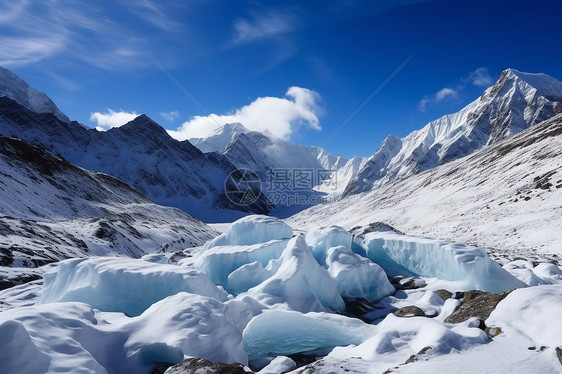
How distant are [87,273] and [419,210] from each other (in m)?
46.1

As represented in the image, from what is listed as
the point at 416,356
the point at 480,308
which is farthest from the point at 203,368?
the point at 480,308

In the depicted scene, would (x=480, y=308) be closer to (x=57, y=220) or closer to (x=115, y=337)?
(x=115, y=337)

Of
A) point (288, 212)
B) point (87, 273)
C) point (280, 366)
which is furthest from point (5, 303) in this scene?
point (288, 212)

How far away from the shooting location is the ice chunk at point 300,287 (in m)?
10.6

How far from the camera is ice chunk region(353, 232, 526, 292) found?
1170 cm

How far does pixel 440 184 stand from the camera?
58.0 meters

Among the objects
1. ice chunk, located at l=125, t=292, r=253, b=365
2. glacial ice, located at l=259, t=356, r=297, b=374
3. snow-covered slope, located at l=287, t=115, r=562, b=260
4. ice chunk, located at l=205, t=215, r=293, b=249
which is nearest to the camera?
glacial ice, located at l=259, t=356, r=297, b=374

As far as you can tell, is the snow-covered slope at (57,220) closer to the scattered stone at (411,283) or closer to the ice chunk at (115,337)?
the ice chunk at (115,337)

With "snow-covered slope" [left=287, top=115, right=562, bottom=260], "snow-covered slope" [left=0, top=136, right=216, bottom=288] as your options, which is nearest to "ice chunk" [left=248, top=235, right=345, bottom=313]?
"snow-covered slope" [left=0, top=136, right=216, bottom=288]

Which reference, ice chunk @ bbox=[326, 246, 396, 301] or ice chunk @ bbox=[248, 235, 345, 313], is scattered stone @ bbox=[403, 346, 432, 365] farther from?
ice chunk @ bbox=[326, 246, 396, 301]

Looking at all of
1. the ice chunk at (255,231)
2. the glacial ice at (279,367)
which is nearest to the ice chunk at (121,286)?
the glacial ice at (279,367)

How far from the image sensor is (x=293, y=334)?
8211 millimetres

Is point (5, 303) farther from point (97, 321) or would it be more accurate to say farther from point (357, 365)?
point (357, 365)

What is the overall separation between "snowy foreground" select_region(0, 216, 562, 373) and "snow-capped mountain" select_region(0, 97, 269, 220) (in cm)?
9993
